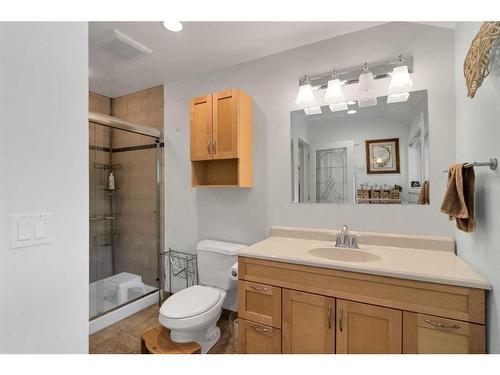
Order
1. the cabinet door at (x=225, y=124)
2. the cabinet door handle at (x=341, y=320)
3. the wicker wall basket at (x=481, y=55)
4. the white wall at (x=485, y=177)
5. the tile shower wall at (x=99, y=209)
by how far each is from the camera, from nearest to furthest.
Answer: the wicker wall basket at (x=481, y=55) → the white wall at (x=485, y=177) → the cabinet door handle at (x=341, y=320) → the cabinet door at (x=225, y=124) → the tile shower wall at (x=99, y=209)

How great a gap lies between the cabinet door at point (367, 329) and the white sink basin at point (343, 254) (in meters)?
0.38

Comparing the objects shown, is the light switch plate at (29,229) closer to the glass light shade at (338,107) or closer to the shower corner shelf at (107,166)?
the glass light shade at (338,107)

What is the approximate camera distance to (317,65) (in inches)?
72.9

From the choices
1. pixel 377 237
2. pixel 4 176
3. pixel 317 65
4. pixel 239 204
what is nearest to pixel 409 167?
pixel 377 237

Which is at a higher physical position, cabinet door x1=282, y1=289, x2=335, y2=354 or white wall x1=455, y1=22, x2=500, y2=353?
white wall x1=455, y1=22, x2=500, y2=353

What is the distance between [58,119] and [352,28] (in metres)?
1.83

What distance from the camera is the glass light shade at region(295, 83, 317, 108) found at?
1823mm

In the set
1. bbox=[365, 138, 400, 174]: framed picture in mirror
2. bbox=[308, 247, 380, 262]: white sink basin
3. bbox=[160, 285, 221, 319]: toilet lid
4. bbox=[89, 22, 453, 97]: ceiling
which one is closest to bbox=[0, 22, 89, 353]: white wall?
bbox=[160, 285, 221, 319]: toilet lid

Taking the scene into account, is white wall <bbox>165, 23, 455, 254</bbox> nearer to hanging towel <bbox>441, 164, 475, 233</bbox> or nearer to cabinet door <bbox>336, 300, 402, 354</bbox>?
hanging towel <bbox>441, 164, 475, 233</bbox>

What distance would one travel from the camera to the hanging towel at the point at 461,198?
1.10 m

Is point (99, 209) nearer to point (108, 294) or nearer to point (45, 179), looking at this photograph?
point (108, 294)

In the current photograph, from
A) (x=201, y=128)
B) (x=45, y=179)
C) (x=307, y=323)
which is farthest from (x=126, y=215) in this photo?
(x=307, y=323)

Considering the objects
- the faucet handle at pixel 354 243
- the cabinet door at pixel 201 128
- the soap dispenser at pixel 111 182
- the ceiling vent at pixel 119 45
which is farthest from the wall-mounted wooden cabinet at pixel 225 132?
the soap dispenser at pixel 111 182

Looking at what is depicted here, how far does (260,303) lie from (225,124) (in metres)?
1.33
